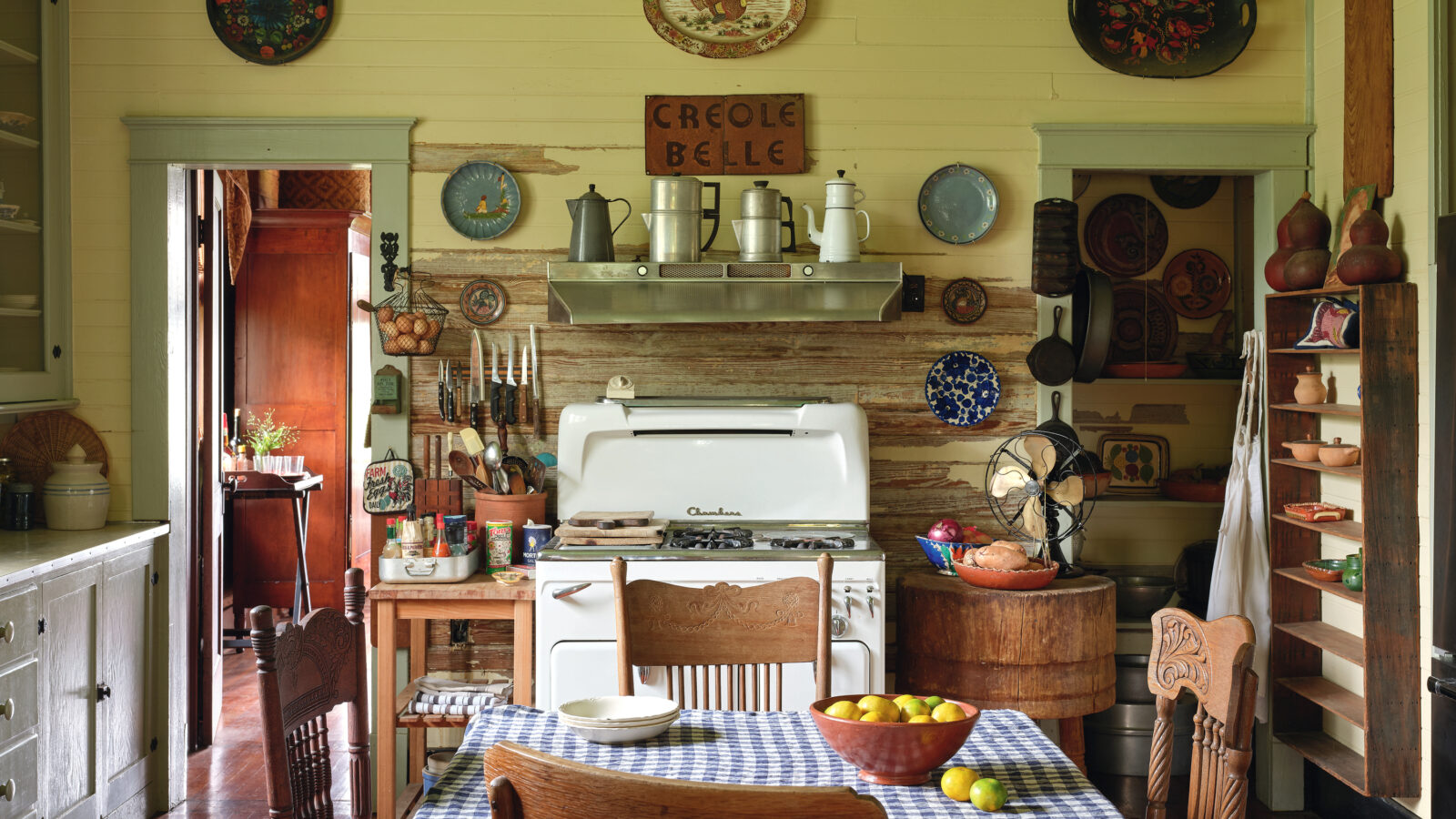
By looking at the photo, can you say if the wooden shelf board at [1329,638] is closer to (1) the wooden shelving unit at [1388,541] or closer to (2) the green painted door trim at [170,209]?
(1) the wooden shelving unit at [1388,541]

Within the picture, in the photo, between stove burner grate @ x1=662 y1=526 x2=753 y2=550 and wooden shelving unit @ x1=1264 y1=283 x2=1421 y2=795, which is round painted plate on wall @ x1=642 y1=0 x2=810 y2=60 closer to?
stove burner grate @ x1=662 y1=526 x2=753 y2=550

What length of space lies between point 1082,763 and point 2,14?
12.7 ft

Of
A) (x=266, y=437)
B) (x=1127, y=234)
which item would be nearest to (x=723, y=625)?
(x=1127, y=234)

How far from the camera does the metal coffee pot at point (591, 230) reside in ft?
11.2

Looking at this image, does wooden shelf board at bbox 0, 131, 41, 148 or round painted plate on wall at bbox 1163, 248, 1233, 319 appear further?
round painted plate on wall at bbox 1163, 248, 1233, 319

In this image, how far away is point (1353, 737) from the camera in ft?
11.3

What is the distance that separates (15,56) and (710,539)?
97.5 inches

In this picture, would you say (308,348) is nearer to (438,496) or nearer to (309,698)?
(438,496)

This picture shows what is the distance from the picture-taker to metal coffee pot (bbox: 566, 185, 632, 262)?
3428 mm

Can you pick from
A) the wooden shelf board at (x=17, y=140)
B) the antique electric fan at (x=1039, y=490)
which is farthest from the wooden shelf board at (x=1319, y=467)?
the wooden shelf board at (x=17, y=140)

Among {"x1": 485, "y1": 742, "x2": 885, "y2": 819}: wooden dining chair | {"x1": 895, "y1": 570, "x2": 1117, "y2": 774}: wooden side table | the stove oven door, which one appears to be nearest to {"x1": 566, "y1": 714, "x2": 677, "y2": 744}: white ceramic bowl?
{"x1": 485, "y1": 742, "x2": 885, "y2": 819}: wooden dining chair

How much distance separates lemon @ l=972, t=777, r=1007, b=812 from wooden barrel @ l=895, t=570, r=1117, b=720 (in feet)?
5.44

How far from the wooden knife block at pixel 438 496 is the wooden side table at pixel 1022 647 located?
1.48 meters

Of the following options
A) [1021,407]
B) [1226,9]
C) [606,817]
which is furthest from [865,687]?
[1226,9]
